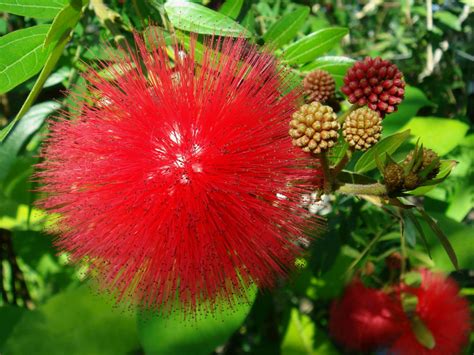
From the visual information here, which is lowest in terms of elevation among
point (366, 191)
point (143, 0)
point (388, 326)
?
point (388, 326)

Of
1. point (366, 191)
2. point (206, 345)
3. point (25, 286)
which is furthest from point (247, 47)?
point (25, 286)

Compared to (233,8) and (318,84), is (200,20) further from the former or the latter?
(318,84)

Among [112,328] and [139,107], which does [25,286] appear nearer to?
[112,328]

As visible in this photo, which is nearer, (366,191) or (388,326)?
(366,191)

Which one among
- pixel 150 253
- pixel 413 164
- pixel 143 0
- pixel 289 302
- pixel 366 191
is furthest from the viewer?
pixel 289 302

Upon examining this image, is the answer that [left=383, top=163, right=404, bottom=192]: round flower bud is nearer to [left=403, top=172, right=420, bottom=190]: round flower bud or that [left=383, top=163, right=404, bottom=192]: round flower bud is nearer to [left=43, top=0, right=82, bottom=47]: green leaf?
[left=403, top=172, right=420, bottom=190]: round flower bud

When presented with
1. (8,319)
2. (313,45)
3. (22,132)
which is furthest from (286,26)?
(8,319)

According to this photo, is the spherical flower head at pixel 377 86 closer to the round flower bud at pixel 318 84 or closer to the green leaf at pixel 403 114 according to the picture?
the round flower bud at pixel 318 84
